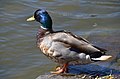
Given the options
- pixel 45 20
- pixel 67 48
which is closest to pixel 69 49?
pixel 67 48

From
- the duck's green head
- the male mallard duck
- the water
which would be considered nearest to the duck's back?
the male mallard duck

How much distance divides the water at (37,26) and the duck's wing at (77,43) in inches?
23.7

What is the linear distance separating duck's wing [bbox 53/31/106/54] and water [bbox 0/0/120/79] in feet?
1.98

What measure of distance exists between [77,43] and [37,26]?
3.00 m

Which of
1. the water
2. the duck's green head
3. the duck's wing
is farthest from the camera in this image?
the water

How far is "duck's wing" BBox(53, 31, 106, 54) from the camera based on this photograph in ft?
16.2

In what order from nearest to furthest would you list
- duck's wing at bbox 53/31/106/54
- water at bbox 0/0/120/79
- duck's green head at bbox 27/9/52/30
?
duck's wing at bbox 53/31/106/54, duck's green head at bbox 27/9/52/30, water at bbox 0/0/120/79

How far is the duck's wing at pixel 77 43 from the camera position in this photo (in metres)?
4.93

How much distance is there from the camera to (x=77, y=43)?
4965 mm

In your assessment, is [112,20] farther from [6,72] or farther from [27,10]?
[6,72]

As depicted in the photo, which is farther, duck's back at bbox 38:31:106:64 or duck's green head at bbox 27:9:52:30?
duck's green head at bbox 27:9:52:30

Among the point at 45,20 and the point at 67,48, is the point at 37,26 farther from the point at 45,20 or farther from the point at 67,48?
the point at 67,48

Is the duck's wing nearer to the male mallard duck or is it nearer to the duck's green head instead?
the male mallard duck

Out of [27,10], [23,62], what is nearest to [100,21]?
[27,10]
